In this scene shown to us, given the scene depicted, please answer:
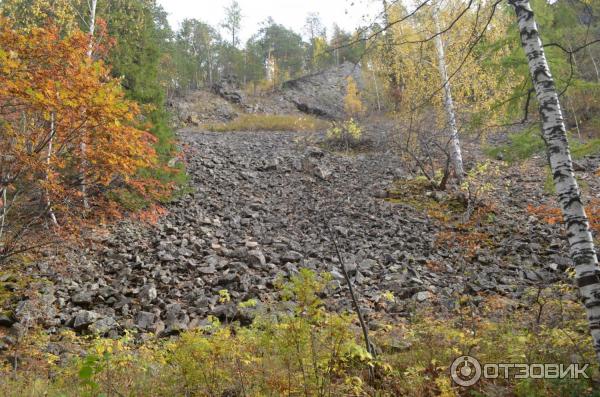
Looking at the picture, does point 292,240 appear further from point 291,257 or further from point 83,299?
point 83,299

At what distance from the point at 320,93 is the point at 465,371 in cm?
4005

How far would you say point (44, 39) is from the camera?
5918 mm

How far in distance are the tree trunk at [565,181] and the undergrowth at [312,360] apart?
86cm

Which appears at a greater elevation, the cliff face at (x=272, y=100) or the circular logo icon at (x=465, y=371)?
the cliff face at (x=272, y=100)

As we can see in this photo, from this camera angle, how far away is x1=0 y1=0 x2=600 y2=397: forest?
403 cm

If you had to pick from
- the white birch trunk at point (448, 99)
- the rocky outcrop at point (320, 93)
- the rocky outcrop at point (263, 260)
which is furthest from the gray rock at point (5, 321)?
the rocky outcrop at point (320, 93)

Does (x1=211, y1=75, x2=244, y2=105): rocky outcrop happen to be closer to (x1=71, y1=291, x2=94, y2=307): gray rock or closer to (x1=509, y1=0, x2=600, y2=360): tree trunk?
(x1=71, y1=291, x2=94, y2=307): gray rock

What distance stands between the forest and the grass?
32.4 ft

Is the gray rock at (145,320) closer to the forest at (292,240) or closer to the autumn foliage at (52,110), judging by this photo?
the forest at (292,240)

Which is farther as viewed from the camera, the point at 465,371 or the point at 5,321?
the point at 5,321

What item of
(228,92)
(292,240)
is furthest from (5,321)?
(228,92)

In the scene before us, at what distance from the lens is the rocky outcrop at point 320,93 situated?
39.1m

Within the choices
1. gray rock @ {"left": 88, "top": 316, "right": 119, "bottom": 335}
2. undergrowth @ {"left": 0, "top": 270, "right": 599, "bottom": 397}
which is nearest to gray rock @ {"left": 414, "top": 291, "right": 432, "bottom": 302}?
undergrowth @ {"left": 0, "top": 270, "right": 599, "bottom": 397}

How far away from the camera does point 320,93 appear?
41812 mm
